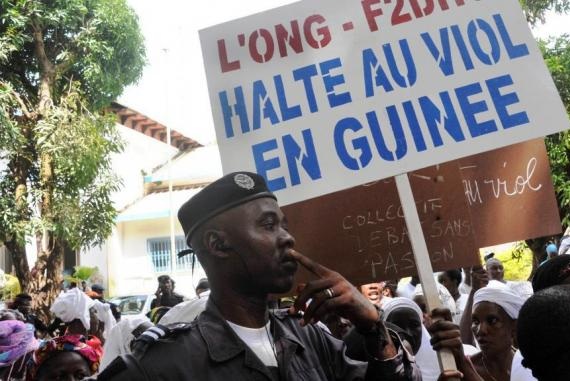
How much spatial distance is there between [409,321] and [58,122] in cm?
1040

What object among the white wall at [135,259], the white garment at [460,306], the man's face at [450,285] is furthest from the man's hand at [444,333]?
the white wall at [135,259]

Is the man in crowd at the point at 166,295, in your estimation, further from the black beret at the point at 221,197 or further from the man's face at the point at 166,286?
the black beret at the point at 221,197

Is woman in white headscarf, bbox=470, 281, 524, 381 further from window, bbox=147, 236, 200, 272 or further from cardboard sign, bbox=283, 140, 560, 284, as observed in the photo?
window, bbox=147, 236, 200, 272

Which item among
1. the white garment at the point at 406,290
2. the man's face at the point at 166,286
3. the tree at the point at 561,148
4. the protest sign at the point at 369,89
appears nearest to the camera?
the protest sign at the point at 369,89

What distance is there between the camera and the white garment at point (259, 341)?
6.22ft

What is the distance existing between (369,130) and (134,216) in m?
26.2

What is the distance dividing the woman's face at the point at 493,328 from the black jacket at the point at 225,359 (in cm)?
160

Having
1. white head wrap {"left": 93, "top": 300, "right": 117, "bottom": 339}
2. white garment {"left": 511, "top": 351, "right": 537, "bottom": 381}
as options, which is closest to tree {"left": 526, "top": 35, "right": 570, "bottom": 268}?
white head wrap {"left": 93, "top": 300, "right": 117, "bottom": 339}

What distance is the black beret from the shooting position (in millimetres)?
1977

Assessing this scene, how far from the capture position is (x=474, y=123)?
262 centimetres

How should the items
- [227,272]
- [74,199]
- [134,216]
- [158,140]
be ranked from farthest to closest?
[158,140]
[134,216]
[74,199]
[227,272]

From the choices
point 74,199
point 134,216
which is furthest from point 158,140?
point 74,199

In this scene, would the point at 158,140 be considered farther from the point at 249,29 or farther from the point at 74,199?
the point at 249,29

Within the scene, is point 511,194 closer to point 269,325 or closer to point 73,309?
point 269,325
